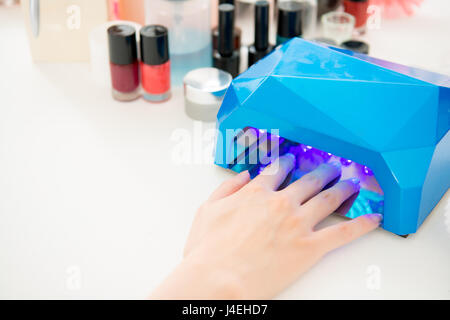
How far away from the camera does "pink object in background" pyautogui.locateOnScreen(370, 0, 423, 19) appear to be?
1.22 metres

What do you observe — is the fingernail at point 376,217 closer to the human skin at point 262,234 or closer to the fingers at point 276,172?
the human skin at point 262,234

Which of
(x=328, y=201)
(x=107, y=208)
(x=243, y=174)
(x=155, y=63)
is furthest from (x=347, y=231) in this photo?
(x=155, y=63)

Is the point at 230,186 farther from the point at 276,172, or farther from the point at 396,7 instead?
the point at 396,7

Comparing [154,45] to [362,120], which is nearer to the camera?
[362,120]

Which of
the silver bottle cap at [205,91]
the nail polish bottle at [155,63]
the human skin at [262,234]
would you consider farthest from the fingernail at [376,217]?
the nail polish bottle at [155,63]

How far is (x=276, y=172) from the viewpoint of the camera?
29.1 inches

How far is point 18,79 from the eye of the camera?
1.01 meters

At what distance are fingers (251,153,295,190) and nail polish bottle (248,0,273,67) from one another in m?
0.28

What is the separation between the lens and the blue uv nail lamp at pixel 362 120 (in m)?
0.66

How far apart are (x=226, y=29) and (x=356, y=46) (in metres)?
0.24

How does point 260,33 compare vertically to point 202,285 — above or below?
above

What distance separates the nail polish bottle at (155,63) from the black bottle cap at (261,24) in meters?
0.16
